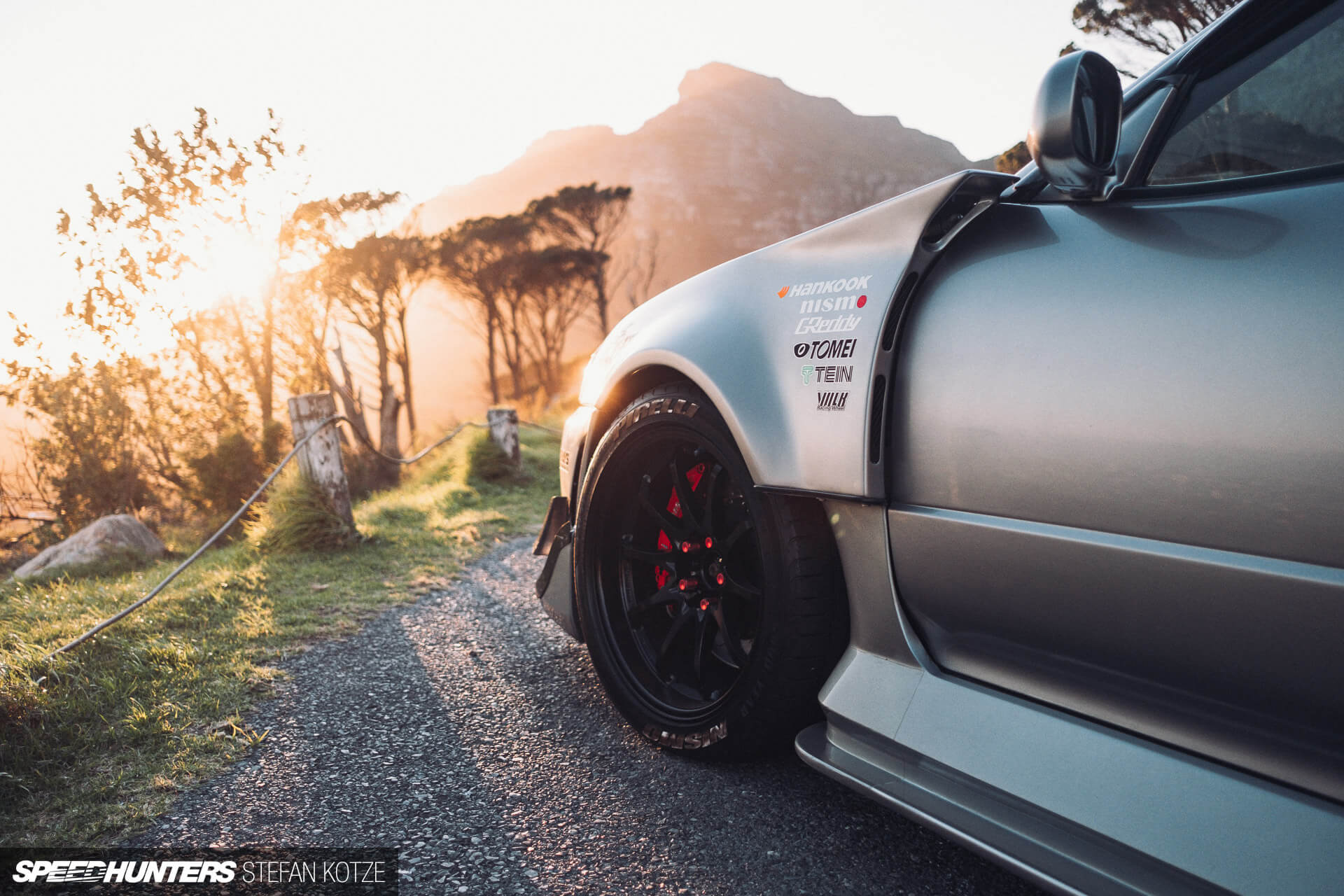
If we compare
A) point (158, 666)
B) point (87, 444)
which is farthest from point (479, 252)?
point (158, 666)

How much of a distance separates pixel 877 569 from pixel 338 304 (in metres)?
24.8

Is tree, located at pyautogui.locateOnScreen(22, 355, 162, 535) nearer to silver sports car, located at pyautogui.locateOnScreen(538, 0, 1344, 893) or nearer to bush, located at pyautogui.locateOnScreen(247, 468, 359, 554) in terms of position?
bush, located at pyautogui.locateOnScreen(247, 468, 359, 554)

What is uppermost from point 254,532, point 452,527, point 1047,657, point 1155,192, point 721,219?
point 721,219

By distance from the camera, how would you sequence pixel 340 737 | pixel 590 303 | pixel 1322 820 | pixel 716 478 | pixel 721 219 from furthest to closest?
pixel 721 219, pixel 590 303, pixel 340 737, pixel 716 478, pixel 1322 820

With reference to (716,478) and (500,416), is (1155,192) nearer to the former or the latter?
(716,478)

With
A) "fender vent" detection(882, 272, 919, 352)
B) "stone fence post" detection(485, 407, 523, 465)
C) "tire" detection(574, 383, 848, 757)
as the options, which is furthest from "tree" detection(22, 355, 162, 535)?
"fender vent" detection(882, 272, 919, 352)

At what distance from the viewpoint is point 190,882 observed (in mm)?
1574

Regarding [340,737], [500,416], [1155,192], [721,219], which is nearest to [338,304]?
[500,416]

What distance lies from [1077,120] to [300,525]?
479 centimetres

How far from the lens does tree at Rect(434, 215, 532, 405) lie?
95.8 feet

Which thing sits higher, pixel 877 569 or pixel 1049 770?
pixel 877 569

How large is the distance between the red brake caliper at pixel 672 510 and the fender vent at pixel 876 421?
70cm

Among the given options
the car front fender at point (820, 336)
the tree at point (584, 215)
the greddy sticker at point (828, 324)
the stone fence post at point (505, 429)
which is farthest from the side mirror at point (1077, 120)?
the tree at point (584, 215)

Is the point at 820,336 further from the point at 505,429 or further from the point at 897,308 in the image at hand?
the point at 505,429
